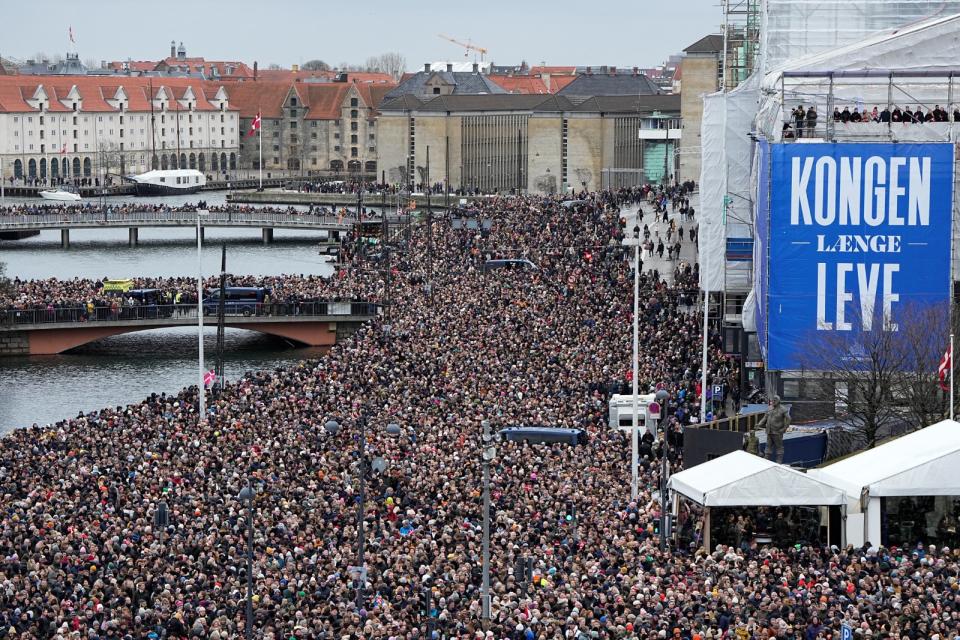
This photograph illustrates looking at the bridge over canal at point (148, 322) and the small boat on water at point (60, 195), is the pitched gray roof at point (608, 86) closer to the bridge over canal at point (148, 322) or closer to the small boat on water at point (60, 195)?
the small boat on water at point (60, 195)

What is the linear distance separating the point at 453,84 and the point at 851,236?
369 feet

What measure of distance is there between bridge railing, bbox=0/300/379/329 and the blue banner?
85.4 feet

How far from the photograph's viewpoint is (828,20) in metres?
49.2

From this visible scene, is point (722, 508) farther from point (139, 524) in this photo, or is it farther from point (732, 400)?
point (732, 400)

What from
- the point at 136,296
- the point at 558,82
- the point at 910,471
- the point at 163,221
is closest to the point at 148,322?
the point at 136,296

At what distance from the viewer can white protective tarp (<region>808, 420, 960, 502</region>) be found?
94.6 ft

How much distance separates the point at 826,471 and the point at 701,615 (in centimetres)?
638

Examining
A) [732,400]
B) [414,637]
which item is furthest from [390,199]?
[414,637]

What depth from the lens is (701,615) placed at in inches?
963

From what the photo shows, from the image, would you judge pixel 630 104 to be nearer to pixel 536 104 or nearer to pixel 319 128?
pixel 536 104

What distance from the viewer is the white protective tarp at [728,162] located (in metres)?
53.7

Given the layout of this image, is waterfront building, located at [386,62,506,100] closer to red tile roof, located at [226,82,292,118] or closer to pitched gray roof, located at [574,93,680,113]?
pitched gray roof, located at [574,93,680,113]

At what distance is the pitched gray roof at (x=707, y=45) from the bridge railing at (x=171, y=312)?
36293mm

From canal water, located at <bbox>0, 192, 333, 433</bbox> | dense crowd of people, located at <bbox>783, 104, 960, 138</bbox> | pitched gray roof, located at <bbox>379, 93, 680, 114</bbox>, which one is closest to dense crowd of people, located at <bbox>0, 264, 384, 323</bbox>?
canal water, located at <bbox>0, 192, 333, 433</bbox>
